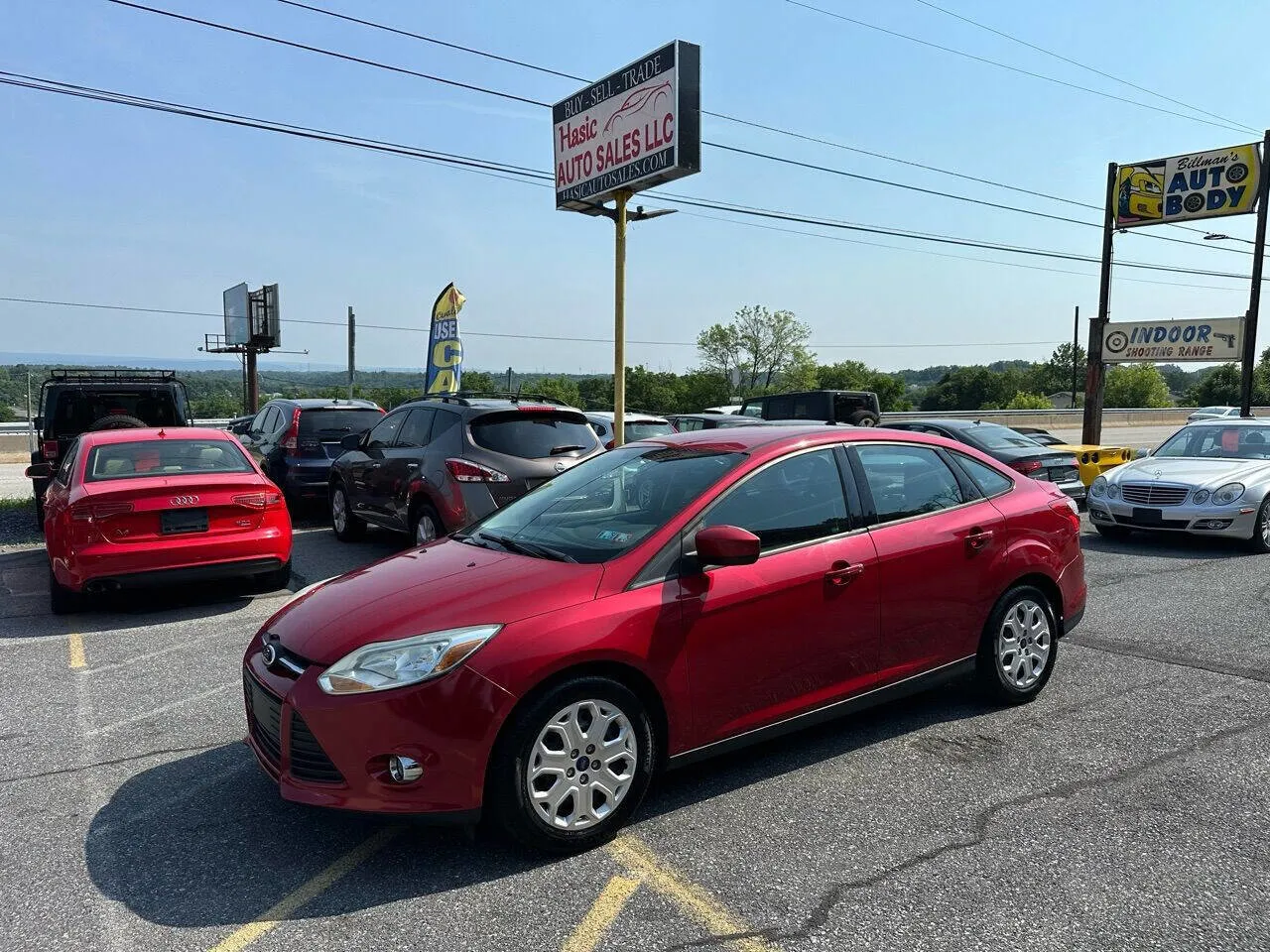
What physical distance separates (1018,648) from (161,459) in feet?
22.1

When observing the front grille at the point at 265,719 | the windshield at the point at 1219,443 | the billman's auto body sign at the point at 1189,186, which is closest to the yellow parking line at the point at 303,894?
the front grille at the point at 265,719

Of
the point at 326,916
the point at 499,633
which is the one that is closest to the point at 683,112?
the point at 499,633

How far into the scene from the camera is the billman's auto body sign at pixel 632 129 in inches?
454

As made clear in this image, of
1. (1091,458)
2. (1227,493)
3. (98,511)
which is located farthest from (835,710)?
(1091,458)

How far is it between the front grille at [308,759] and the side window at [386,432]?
6811 millimetres

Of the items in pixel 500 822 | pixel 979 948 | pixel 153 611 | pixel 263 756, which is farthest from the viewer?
pixel 153 611

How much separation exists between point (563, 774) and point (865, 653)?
5.26ft

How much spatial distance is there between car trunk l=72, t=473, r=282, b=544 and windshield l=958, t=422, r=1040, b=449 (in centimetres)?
877

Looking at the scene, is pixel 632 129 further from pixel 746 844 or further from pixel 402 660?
pixel 746 844

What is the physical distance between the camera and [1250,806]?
3750mm

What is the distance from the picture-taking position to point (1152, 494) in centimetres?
1045

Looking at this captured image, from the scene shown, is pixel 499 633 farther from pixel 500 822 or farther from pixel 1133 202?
pixel 1133 202

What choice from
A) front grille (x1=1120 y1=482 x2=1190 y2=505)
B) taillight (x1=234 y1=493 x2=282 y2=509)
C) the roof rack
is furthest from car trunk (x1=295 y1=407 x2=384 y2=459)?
front grille (x1=1120 y1=482 x2=1190 y2=505)

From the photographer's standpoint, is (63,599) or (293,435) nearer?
(63,599)
